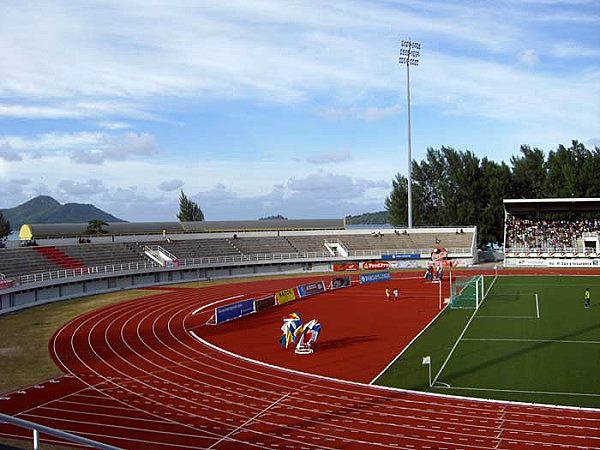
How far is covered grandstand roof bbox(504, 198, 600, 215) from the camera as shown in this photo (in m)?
69.9

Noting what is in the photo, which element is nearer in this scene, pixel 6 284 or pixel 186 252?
pixel 6 284

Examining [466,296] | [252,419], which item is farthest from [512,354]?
[466,296]

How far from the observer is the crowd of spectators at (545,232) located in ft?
241

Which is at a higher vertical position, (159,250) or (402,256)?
(159,250)

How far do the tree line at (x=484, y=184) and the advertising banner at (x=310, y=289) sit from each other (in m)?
40.8

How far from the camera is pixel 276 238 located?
A: 259 feet

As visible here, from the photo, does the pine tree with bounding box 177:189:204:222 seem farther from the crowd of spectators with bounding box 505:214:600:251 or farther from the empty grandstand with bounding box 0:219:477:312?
the crowd of spectators with bounding box 505:214:600:251

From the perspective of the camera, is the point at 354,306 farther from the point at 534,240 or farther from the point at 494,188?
the point at 494,188

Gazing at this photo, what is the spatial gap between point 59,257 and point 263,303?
2248 cm

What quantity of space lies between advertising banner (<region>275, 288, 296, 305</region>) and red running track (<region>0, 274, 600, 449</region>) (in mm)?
10055

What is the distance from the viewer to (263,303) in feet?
138

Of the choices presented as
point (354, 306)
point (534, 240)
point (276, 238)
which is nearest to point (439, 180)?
point (534, 240)

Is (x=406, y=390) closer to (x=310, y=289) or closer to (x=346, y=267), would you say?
(x=310, y=289)

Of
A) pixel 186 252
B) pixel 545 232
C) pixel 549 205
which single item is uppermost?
pixel 549 205
